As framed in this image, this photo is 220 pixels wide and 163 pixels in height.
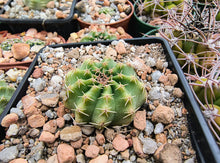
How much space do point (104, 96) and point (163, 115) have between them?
0.37m

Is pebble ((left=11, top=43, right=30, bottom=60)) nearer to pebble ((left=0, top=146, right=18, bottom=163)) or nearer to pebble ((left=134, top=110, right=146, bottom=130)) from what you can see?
pebble ((left=0, top=146, right=18, bottom=163))

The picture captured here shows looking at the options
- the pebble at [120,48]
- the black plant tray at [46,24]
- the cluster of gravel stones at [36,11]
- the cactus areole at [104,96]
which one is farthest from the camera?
the cluster of gravel stones at [36,11]

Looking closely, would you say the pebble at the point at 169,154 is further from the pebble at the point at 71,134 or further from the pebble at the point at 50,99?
the pebble at the point at 50,99

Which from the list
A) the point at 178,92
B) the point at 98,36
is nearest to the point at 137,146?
the point at 178,92

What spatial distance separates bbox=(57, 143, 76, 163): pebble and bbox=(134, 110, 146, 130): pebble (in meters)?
0.37

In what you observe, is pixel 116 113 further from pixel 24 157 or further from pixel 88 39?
pixel 88 39

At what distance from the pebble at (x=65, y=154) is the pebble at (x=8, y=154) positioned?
24 centimetres

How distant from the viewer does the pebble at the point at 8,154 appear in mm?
926

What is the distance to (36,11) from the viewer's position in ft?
7.14

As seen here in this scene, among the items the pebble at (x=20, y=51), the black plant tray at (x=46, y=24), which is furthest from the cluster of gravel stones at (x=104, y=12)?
the pebble at (x=20, y=51)

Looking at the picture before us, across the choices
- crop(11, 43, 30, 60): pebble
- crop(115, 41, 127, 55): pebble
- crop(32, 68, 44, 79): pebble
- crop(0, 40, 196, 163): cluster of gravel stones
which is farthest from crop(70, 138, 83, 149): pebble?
crop(11, 43, 30, 60): pebble

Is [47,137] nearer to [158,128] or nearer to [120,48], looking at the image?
[158,128]

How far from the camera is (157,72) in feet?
4.08

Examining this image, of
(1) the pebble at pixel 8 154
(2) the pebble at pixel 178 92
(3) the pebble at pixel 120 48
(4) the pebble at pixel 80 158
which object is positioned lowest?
(1) the pebble at pixel 8 154
